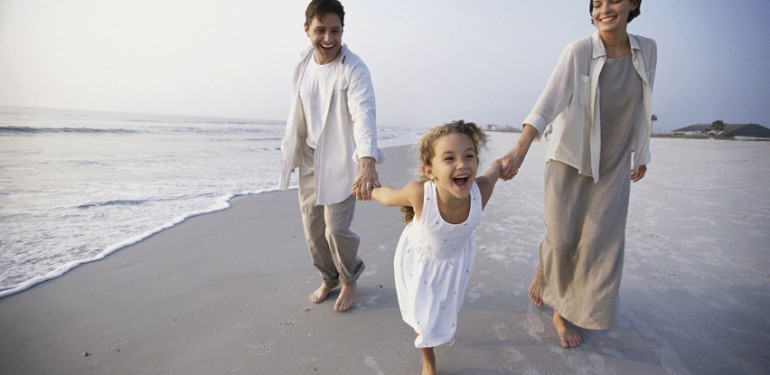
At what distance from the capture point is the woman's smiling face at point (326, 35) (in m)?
2.55

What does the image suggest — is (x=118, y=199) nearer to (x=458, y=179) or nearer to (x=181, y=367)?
(x=181, y=367)

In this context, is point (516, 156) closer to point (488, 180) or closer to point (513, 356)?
point (488, 180)

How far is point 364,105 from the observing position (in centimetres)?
258

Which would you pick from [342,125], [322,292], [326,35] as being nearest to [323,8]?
[326,35]

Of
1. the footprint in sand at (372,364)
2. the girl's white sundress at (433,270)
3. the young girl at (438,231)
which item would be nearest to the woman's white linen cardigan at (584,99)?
the young girl at (438,231)

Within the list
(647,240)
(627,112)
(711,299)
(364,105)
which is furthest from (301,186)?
(647,240)

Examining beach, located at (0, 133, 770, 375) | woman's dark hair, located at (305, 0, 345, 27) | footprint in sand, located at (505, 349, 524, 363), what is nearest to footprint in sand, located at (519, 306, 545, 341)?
beach, located at (0, 133, 770, 375)

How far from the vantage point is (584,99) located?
220 cm

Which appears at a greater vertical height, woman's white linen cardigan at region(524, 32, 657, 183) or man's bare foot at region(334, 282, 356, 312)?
woman's white linen cardigan at region(524, 32, 657, 183)

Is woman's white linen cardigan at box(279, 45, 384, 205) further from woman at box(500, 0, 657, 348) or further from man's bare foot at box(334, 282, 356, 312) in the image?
woman at box(500, 0, 657, 348)

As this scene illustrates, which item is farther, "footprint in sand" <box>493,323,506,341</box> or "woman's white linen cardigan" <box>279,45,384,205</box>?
"woman's white linen cardigan" <box>279,45,384,205</box>

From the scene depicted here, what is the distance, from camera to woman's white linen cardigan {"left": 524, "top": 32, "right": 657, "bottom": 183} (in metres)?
2.17

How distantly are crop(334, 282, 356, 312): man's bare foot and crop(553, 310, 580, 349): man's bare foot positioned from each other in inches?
53.9

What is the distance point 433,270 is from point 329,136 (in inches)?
48.4
